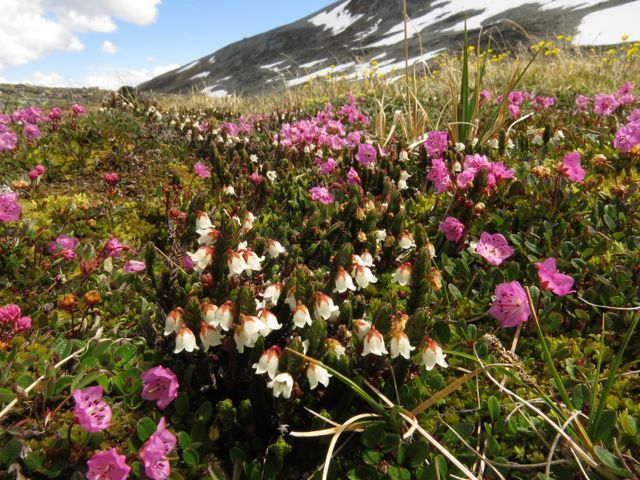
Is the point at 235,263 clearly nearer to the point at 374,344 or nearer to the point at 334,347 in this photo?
the point at 334,347

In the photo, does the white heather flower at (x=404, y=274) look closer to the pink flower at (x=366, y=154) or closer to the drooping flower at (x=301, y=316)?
the drooping flower at (x=301, y=316)

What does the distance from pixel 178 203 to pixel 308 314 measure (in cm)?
303

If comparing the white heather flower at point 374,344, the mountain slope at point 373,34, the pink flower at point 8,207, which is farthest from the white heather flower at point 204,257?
the mountain slope at point 373,34

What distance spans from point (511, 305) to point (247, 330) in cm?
137

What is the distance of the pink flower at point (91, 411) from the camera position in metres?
1.76

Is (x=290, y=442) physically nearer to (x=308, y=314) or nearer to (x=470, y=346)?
(x=308, y=314)

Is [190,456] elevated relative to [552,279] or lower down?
elevated

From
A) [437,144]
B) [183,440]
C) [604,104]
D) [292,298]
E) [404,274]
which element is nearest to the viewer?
[183,440]

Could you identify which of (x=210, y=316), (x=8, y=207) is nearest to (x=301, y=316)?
(x=210, y=316)

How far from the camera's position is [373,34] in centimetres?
6016

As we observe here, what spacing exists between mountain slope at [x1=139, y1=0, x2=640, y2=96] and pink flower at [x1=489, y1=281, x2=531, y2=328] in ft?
106

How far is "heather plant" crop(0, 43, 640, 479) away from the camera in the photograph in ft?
6.15

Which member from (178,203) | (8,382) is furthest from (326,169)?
(8,382)

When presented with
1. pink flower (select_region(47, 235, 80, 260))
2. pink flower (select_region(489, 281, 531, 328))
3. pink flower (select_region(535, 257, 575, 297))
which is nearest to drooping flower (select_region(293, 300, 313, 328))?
pink flower (select_region(489, 281, 531, 328))
